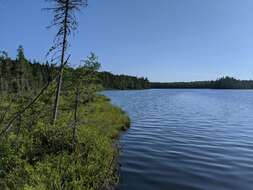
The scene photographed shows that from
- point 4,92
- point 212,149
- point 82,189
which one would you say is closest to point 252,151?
point 212,149

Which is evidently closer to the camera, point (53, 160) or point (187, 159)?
point (53, 160)

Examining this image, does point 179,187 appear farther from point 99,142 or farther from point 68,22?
point 68,22

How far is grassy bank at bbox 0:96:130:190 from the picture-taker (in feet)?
26.2

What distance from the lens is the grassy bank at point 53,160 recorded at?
26.2ft

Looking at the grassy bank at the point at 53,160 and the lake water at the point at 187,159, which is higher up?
the grassy bank at the point at 53,160

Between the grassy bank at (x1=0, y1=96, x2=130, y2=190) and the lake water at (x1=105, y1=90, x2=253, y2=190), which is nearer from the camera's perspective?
the grassy bank at (x1=0, y1=96, x2=130, y2=190)

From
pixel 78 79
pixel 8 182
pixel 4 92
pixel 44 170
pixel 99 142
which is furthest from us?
pixel 78 79

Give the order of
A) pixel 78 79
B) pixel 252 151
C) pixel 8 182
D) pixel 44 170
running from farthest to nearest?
pixel 252 151
pixel 78 79
pixel 44 170
pixel 8 182

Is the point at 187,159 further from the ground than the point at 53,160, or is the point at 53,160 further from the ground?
the point at 53,160

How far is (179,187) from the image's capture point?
10953mm

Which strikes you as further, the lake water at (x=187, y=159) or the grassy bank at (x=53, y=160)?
the lake water at (x=187, y=159)

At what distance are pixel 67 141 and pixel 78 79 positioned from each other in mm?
3737

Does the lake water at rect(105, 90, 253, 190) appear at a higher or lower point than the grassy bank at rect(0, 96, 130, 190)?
lower

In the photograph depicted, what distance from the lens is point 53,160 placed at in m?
9.74
